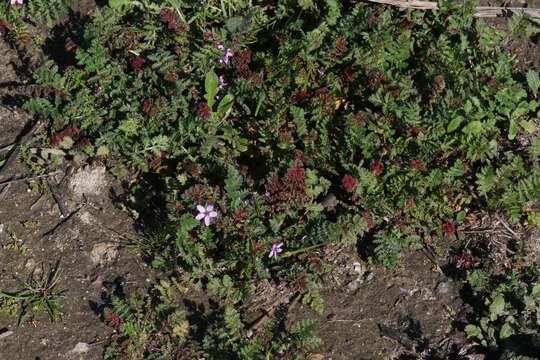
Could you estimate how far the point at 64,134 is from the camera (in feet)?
16.4

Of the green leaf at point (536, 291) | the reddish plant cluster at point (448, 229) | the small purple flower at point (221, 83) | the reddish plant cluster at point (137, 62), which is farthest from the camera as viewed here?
the small purple flower at point (221, 83)

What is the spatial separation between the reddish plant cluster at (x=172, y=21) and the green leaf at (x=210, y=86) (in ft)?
1.27

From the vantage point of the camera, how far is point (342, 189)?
490 centimetres

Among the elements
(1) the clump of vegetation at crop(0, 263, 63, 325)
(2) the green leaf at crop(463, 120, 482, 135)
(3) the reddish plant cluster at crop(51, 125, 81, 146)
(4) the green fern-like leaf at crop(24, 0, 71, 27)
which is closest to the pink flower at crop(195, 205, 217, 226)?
(1) the clump of vegetation at crop(0, 263, 63, 325)

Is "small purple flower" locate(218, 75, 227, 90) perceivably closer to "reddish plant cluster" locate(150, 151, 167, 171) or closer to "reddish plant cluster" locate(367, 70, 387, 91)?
"reddish plant cluster" locate(150, 151, 167, 171)

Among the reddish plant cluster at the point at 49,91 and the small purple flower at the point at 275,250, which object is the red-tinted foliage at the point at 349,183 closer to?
A: the small purple flower at the point at 275,250

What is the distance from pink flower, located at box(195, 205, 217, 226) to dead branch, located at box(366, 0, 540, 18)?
7.01 feet

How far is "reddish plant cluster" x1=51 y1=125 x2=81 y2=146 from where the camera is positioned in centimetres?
496

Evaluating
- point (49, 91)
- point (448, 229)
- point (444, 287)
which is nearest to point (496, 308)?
point (444, 287)

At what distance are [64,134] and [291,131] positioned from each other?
154 centimetres

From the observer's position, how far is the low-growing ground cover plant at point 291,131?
4559mm

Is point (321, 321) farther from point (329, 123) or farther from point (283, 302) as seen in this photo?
point (329, 123)

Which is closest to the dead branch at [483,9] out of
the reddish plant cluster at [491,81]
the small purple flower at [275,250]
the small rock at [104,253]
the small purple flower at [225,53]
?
the reddish plant cluster at [491,81]

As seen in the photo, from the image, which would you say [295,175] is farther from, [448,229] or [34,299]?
[34,299]
